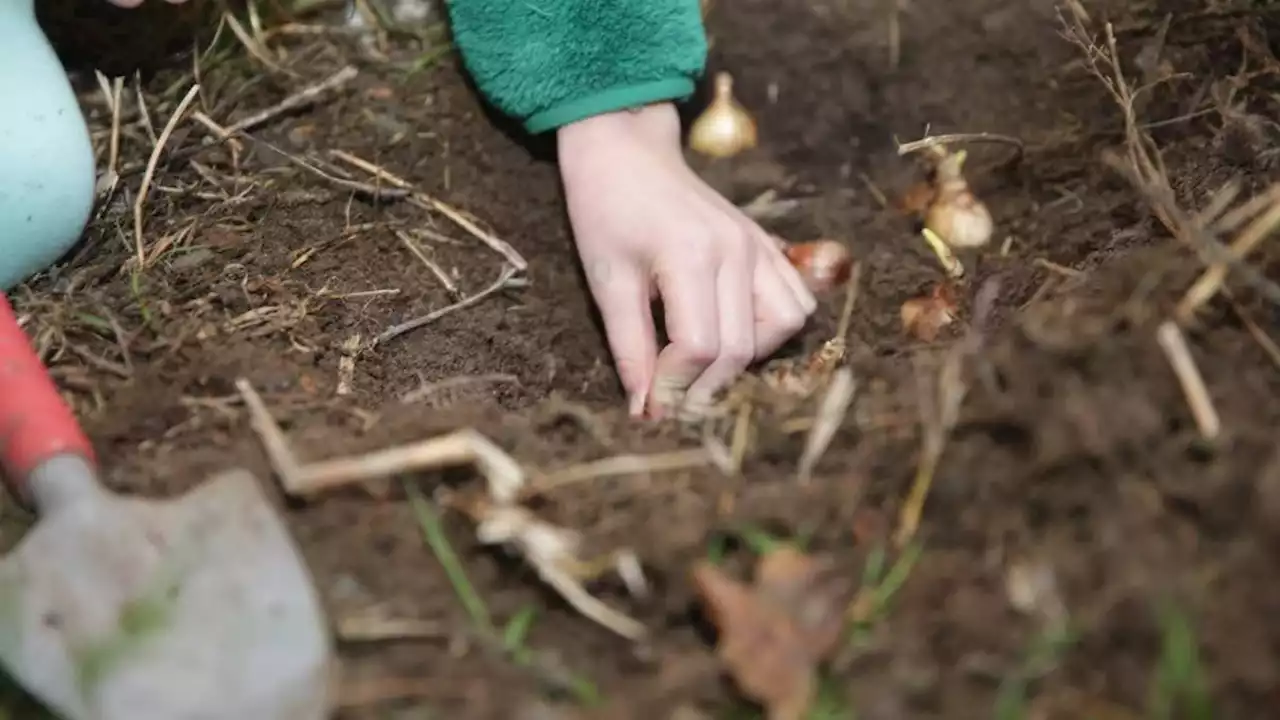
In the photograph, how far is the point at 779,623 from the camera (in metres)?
0.55

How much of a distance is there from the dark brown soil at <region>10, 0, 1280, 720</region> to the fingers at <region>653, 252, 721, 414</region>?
3.3 inches

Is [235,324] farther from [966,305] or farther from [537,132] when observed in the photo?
[966,305]

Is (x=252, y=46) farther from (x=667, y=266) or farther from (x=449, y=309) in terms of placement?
(x=667, y=266)

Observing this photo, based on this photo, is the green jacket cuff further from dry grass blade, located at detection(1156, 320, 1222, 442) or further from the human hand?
dry grass blade, located at detection(1156, 320, 1222, 442)

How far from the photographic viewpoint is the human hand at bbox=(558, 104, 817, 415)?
2.93ft

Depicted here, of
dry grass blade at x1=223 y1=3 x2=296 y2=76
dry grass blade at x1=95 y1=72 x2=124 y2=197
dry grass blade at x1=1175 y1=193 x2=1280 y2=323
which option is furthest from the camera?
dry grass blade at x1=223 y1=3 x2=296 y2=76

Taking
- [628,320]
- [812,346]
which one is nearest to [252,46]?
[628,320]

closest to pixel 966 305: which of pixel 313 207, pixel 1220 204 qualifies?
pixel 1220 204

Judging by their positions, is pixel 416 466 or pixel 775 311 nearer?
pixel 416 466

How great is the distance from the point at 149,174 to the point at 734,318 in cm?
49

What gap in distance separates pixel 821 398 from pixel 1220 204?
0.84 feet

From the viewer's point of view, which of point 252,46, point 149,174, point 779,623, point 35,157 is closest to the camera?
point 779,623

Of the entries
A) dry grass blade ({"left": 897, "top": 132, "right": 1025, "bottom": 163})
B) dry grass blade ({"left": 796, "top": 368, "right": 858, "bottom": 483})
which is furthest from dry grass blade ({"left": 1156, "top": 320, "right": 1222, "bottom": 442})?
dry grass blade ({"left": 897, "top": 132, "right": 1025, "bottom": 163})

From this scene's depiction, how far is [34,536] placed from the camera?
63 centimetres
